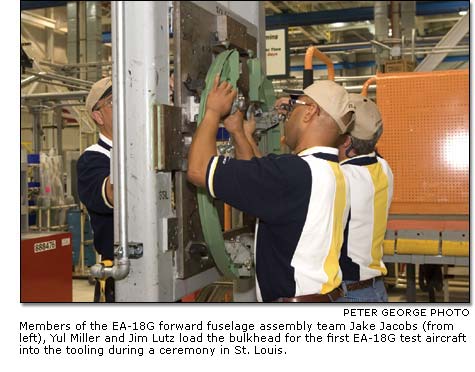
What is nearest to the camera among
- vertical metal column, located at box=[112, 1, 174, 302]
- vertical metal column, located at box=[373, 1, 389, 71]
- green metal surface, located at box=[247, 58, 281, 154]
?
vertical metal column, located at box=[112, 1, 174, 302]

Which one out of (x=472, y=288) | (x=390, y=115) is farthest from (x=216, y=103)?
(x=390, y=115)

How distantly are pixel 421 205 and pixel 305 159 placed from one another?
161 cm

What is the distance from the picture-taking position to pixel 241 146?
2227 millimetres

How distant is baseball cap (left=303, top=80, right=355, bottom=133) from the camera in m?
2.18

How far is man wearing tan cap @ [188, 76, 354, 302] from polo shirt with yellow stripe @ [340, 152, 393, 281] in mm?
360

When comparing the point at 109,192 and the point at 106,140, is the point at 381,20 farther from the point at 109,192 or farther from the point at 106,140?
the point at 109,192

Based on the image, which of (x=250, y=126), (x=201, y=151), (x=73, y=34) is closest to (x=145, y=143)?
(x=201, y=151)

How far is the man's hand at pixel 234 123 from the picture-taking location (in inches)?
85.8

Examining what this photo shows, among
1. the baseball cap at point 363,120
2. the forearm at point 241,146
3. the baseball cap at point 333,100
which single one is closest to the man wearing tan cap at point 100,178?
the forearm at point 241,146

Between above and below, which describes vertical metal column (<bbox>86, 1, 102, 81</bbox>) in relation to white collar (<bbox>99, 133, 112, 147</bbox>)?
above

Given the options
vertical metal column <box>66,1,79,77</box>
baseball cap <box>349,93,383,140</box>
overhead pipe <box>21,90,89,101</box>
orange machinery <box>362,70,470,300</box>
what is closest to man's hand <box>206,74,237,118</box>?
baseball cap <box>349,93,383,140</box>

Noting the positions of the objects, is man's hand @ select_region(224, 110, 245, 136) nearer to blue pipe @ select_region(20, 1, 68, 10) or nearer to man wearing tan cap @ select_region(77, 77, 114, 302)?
man wearing tan cap @ select_region(77, 77, 114, 302)

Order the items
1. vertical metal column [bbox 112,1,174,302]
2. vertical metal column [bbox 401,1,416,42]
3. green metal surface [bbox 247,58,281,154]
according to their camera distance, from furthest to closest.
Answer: vertical metal column [bbox 401,1,416,42] → green metal surface [bbox 247,58,281,154] → vertical metal column [bbox 112,1,174,302]

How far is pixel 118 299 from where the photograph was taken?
1.83 m
